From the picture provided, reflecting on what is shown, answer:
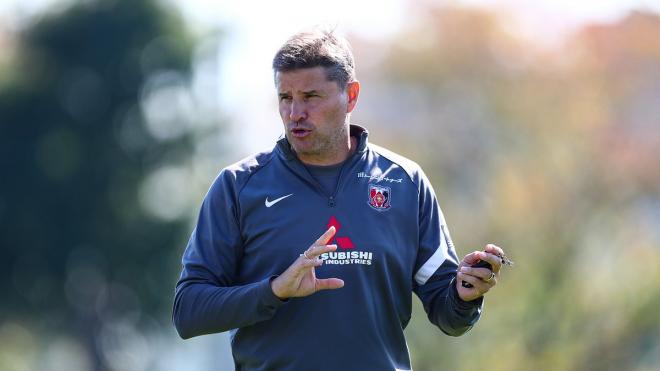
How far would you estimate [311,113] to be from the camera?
6652 mm

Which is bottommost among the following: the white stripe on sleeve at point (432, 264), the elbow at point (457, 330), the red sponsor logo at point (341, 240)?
the elbow at point (457, 330)

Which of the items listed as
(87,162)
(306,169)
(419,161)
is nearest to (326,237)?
(306,169)

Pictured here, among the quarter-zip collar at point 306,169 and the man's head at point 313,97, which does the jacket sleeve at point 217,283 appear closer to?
the quarter-zip collar at point 306,169

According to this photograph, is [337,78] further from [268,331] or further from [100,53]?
[100,53]

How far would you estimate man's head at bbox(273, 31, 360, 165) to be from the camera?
664 centimetres

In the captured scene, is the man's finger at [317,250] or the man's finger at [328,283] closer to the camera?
the man's finger at [317,250]

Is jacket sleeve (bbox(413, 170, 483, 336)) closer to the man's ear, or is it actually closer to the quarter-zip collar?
the quarter-zip collar

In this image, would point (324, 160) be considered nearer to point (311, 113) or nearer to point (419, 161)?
point (311, 113)

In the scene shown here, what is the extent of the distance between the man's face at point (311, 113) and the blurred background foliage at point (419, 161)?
1818 centimetres

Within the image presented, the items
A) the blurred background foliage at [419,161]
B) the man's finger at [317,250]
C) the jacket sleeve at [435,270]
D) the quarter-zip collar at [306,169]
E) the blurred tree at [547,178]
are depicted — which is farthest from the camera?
the blurred background foliage at [419,161]

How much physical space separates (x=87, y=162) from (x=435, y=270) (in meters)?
25.4

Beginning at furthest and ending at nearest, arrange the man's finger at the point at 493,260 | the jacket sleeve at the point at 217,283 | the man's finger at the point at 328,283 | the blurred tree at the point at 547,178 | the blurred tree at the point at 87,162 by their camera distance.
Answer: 1. the blurred tree at the point at 87,162
2. the blurred tree at the point at 547,178
3. the man's finger at the point at 493,260
4. the jacket sleeve at the point at 217,283
5. the man's finger at the point at 328,283

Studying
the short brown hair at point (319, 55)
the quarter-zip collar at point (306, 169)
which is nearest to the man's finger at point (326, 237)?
the quarter-zip collar at point (306, 169)

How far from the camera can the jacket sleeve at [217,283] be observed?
244 inches
